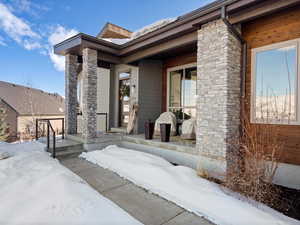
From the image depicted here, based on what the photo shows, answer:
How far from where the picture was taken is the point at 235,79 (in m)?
3.87

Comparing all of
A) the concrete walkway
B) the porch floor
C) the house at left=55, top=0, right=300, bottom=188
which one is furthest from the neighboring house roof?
the concrete walkway

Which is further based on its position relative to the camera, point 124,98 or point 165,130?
point 124,98

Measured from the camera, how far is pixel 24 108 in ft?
57.4

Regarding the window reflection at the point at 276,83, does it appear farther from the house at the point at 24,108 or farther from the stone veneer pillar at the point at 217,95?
the house at the point at 24,108

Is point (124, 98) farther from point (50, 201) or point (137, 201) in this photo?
point (50, 201)

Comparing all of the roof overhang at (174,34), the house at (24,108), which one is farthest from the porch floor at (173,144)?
the house at (24,108)

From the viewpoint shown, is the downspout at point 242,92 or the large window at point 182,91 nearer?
the downspout at point 242,92

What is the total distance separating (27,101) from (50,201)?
2025 cm

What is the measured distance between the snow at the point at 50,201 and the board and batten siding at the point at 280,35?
3597 millimetres

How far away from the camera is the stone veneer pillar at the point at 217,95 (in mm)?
3641

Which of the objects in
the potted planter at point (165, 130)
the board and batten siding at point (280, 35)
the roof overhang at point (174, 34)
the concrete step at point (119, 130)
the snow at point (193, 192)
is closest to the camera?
the snow at point (193, 192)

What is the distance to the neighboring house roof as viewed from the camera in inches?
671

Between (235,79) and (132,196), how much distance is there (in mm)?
3329

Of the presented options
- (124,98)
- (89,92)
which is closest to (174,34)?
(89,92)
